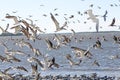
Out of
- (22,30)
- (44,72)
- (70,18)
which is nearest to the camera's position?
(22,30)

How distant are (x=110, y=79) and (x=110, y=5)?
1123 cm

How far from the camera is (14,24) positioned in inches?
814

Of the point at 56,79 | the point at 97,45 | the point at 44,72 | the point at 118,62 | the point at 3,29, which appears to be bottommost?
the point at 118,62

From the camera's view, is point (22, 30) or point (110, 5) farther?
point (110, 5)

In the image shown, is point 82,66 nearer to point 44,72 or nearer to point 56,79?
point 44,72

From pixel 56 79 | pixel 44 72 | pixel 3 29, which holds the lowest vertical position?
pixel 44 72

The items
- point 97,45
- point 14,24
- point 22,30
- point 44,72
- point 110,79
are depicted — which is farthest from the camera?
point 44,72

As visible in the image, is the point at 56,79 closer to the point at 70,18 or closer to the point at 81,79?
the point at 81,79

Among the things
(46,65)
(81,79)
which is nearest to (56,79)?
(81,79)

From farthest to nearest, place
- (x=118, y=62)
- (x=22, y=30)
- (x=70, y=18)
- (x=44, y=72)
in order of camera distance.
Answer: (x=118, y=62), (x=44, y=72), (x=70, y=18), (x=22, y=30)

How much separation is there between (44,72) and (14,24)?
19.5m

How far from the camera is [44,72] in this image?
39.9 meters

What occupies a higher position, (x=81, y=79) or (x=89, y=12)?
(x=89, y=12)

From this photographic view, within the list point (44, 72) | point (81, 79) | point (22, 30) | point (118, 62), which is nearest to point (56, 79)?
point (81, 79)
